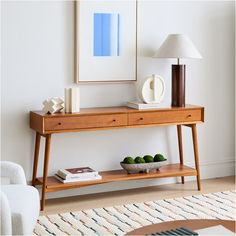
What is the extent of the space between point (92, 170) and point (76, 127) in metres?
0.44

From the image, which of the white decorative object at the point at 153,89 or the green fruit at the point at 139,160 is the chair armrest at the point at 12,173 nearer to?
the green fruit at the point at 139,160

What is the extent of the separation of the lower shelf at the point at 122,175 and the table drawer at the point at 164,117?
437 millimetres

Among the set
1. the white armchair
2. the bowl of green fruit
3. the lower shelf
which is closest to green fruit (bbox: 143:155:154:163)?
the bowl of green fruit

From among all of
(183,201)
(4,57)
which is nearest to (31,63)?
(4,57)

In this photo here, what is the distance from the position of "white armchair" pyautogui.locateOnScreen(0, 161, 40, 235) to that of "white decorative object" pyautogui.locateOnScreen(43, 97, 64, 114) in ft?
2.36

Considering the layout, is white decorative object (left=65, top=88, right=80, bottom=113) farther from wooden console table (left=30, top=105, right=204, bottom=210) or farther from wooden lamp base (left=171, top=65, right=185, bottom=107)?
wooden lamp base (left=171, top=65, right=185, bottom=107)

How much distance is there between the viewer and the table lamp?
4727 millimetres

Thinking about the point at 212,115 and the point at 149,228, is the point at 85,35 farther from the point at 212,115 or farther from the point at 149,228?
the point at 149,228

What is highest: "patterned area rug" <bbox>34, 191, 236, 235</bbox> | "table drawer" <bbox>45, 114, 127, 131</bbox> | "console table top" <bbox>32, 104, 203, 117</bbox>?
"console table top" <bbox>32, 104, 203, 117</bbox>

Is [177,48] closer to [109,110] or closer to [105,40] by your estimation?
[105,40]

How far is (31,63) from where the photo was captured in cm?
450

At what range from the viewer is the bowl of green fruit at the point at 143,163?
185 inches

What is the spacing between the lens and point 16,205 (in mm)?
3229

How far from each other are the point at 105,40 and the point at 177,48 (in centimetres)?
60
